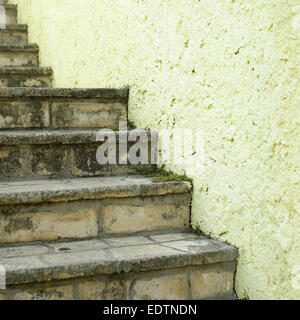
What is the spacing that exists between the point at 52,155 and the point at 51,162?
1.4 inches

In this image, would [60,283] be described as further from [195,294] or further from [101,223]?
[195,294]

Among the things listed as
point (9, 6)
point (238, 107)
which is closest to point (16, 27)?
point (9, 6)

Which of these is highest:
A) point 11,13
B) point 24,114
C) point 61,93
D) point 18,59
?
point 11,13

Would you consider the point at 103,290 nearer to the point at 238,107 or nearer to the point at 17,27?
the point at 238,107

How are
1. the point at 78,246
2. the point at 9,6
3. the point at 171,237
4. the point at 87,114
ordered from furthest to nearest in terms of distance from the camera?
the point at 9,6
the point at 87,114
the point at 171,237
the point at 78,246

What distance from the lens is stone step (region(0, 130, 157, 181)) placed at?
176cm

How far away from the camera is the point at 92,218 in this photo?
63.1 inches

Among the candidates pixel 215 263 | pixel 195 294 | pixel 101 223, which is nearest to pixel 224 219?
pixel 215 263

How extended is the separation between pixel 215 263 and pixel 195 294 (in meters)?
0.14

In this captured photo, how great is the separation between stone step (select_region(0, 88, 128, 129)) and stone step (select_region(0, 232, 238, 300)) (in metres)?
0.87

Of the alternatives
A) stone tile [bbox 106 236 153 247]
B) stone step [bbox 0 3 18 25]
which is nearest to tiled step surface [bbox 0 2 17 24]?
stone step [bbox 0 3 18 25]

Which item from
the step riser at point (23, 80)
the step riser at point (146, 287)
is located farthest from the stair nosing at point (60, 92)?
Answer: the step riser at point (146, 287)

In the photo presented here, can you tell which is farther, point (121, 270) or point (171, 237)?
point (171, 237)

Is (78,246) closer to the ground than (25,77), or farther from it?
closer to the ground
